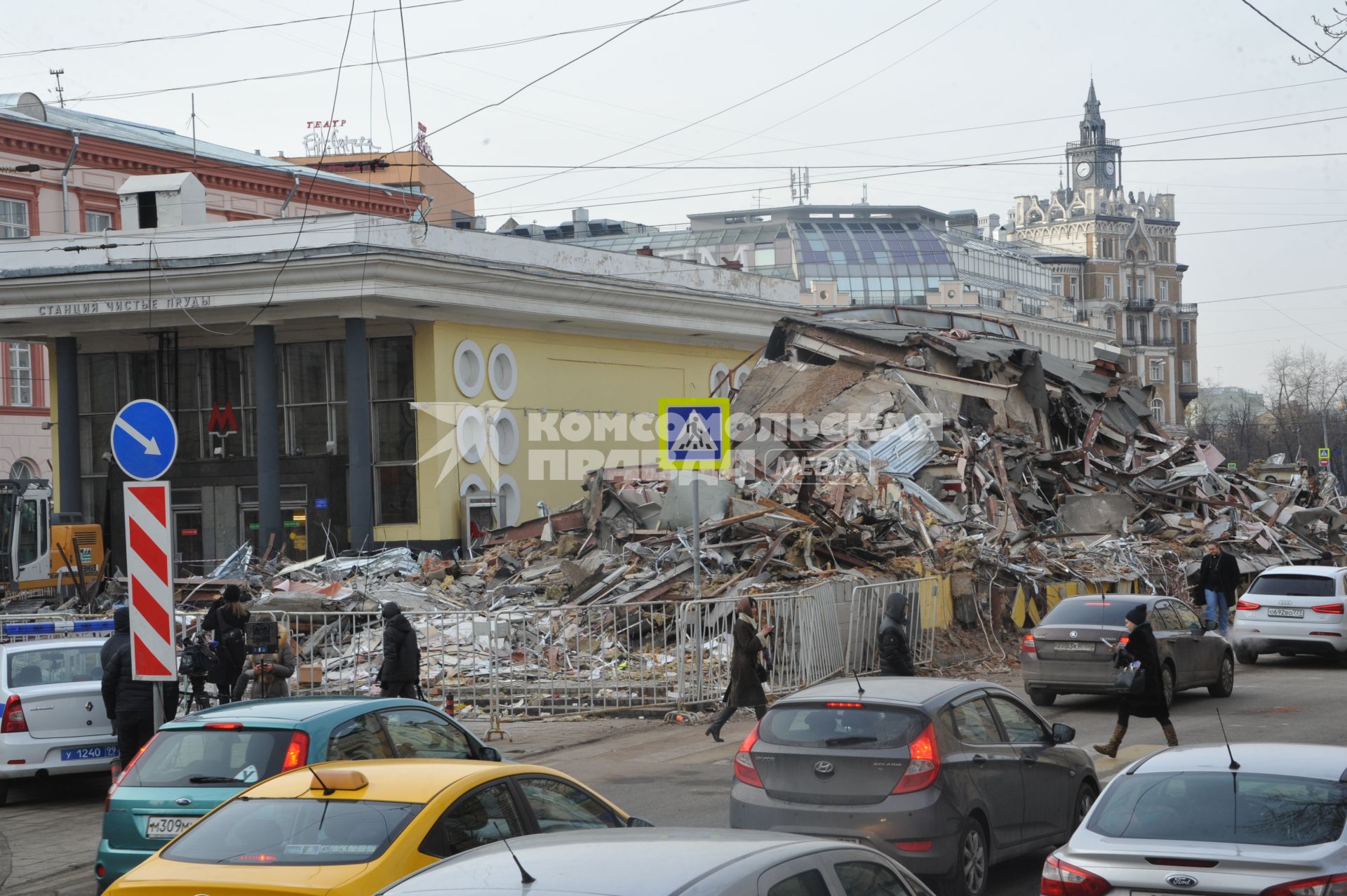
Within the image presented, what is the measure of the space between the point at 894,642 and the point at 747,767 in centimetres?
694

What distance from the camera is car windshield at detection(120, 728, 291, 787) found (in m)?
8.50

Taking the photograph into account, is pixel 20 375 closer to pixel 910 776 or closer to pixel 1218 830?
pixel 910 776

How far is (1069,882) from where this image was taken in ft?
21.6

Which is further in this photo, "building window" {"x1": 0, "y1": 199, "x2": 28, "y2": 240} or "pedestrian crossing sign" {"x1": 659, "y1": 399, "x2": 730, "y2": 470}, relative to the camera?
"building window" {"x1": 0, "y1": 199, "x2": 28, "y2": 240}

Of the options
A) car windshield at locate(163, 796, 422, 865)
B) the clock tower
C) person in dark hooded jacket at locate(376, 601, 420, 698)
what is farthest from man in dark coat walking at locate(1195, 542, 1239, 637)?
the clock tower

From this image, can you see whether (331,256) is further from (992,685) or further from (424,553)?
(992,685)

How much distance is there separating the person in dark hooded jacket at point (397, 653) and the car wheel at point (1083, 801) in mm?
7621

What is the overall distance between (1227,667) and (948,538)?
6118mm

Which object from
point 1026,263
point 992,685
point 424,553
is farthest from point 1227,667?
point 1026,263

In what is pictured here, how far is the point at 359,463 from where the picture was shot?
35.3 meters

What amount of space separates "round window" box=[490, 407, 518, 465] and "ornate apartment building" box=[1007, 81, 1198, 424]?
9032 centimetres

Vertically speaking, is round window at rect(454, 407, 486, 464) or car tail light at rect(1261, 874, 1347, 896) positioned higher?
round window at rect(454, 407, 486, 464)

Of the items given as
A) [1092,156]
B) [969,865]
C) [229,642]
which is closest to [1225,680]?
[969,865]

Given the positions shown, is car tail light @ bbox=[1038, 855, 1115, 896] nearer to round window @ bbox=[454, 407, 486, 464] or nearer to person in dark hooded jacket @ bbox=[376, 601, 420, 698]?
person in dark hooded jacket @ bbox=[376, 601, 420, 698]
